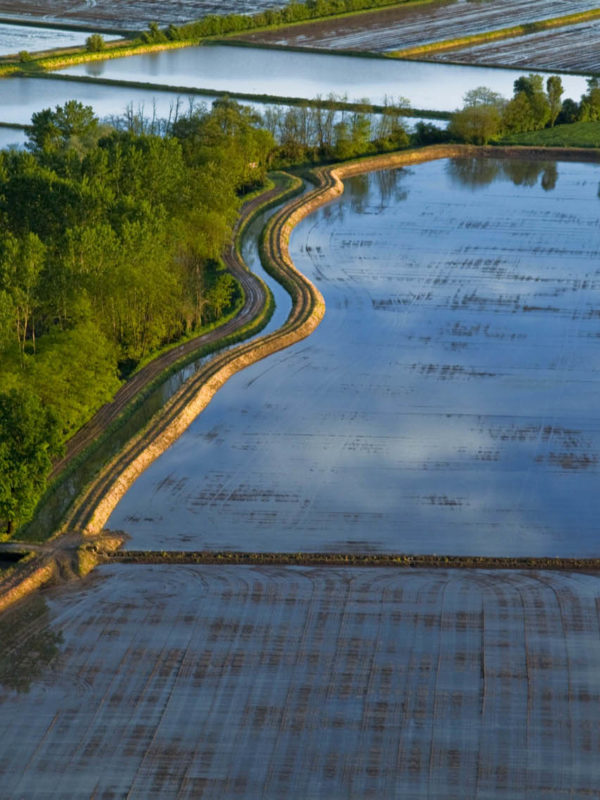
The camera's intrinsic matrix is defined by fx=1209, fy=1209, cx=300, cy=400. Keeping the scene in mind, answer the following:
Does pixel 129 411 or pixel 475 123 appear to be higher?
pixel 475 123

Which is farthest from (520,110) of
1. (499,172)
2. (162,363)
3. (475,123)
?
(162,363)

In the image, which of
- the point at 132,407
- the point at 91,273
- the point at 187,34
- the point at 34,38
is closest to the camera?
the point at 132,407

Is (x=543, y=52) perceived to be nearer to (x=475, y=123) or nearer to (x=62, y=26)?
(x=475, y=123)

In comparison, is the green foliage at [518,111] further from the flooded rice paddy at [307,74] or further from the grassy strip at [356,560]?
the grassy strip at [356,560]

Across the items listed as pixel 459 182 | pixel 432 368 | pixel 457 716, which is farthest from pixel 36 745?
pixel 459 182

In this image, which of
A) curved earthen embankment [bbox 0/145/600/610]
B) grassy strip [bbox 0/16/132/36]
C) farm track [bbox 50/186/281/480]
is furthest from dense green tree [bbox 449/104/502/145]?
grassy strip [bbox 0/16/132/36]

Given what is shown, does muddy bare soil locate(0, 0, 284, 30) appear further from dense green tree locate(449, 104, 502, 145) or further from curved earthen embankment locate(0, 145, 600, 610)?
curved earthen embankment locate(0, 145, 600, 610)

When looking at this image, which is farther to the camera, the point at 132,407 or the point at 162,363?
the point at 162,363
